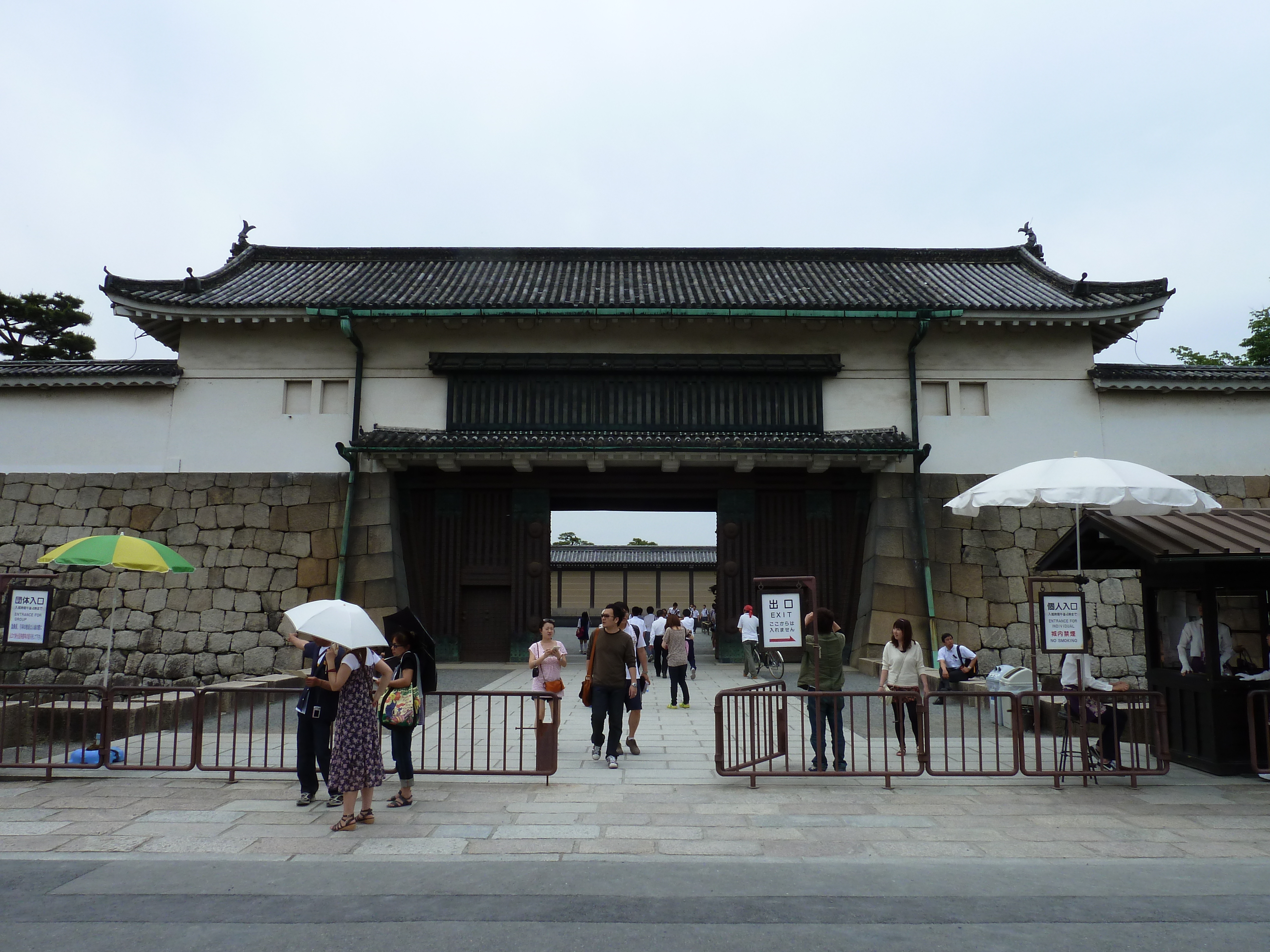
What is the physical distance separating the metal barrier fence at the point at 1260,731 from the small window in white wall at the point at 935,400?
10167mm

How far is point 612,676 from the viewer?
8.62 metres

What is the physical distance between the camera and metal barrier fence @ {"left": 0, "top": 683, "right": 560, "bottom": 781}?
25.7 feet

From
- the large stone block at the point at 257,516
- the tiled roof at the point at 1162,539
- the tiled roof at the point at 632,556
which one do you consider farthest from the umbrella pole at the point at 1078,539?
the tiled roof at the point at 632,556

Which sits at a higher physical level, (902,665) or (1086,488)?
(1086,488)

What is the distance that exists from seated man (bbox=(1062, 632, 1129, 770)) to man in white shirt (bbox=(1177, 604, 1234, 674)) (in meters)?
0.66

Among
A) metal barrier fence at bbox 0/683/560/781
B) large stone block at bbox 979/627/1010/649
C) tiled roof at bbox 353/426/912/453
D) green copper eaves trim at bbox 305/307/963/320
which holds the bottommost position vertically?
metal barrier fence at bbox 0/683/560/781

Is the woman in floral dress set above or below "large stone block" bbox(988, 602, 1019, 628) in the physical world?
below

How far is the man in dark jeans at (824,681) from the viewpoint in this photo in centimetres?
800

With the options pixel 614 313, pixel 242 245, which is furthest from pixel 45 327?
pixel 614 313

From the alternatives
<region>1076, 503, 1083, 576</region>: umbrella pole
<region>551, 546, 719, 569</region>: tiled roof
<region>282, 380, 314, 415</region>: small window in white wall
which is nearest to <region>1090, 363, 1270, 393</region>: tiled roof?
<region>1076, 503, 1083, 576</region>: umbrella pole

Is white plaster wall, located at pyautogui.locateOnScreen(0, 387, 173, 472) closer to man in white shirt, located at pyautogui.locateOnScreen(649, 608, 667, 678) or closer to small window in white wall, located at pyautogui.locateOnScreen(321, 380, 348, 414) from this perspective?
small window in white wall, located at pyautogui.locateOnScreen(321, 380, 348, 414)

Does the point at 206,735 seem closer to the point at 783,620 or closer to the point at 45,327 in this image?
the point at 783,620

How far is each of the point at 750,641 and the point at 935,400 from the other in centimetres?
673

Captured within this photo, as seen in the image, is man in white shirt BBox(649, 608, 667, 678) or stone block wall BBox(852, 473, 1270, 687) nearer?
stone block wall BBox(852, 473, 1270, 687)
